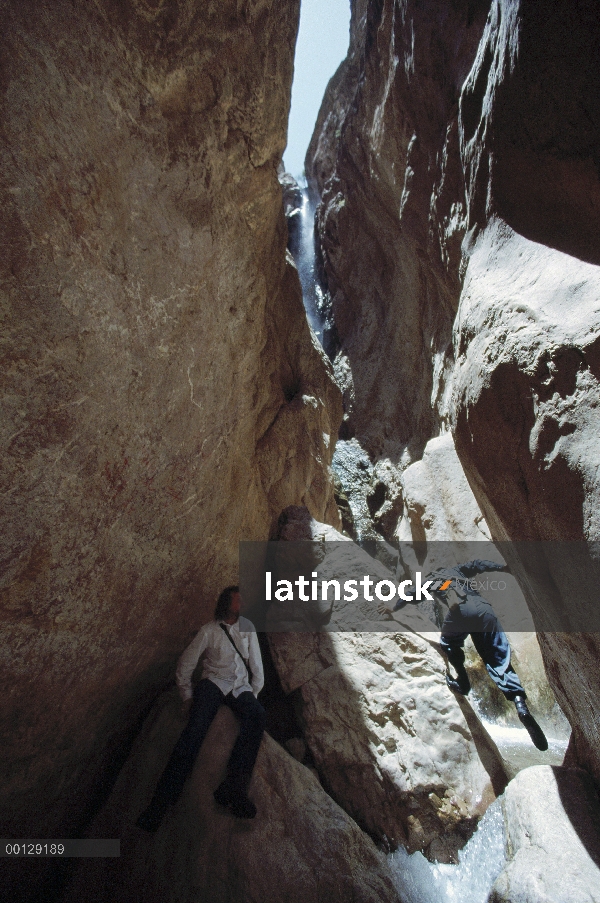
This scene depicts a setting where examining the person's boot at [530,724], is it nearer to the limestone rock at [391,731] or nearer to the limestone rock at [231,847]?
the limestone rock at [391,731]

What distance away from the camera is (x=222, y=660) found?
3.22 m

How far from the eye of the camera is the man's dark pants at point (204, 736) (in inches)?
106

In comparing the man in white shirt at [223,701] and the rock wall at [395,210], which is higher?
the rock wall at [395,210]

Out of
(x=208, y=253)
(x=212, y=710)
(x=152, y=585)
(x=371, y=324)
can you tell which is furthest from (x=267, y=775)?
(x=371, y=324)

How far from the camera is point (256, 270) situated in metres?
5.06

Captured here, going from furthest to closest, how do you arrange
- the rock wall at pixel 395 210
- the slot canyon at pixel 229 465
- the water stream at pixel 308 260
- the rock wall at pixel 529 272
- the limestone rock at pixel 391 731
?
1. the water stream at pixel 308 260
2. the rock wall at pixel 395 210
3. the limestone rock at pixel 391 731
4. the rock wall at pixel 529 272
5. the slot canyon at pixel 229 465

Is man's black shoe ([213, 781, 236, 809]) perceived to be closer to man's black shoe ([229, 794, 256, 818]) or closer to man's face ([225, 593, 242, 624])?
man's black shoe ([229, 794, 256, 818])

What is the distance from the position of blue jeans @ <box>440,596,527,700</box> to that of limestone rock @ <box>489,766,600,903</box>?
1.03 m

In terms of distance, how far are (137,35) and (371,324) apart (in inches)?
517

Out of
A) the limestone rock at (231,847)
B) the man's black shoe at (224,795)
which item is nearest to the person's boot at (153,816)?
the limestone rock at (231,847)

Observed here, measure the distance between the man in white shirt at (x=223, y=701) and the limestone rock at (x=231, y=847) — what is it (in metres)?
0.12

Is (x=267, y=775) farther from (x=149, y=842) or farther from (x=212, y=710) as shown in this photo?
(x=149, y=842)

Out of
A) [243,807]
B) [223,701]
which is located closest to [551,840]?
[243,807]

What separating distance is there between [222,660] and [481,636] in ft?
7.98
